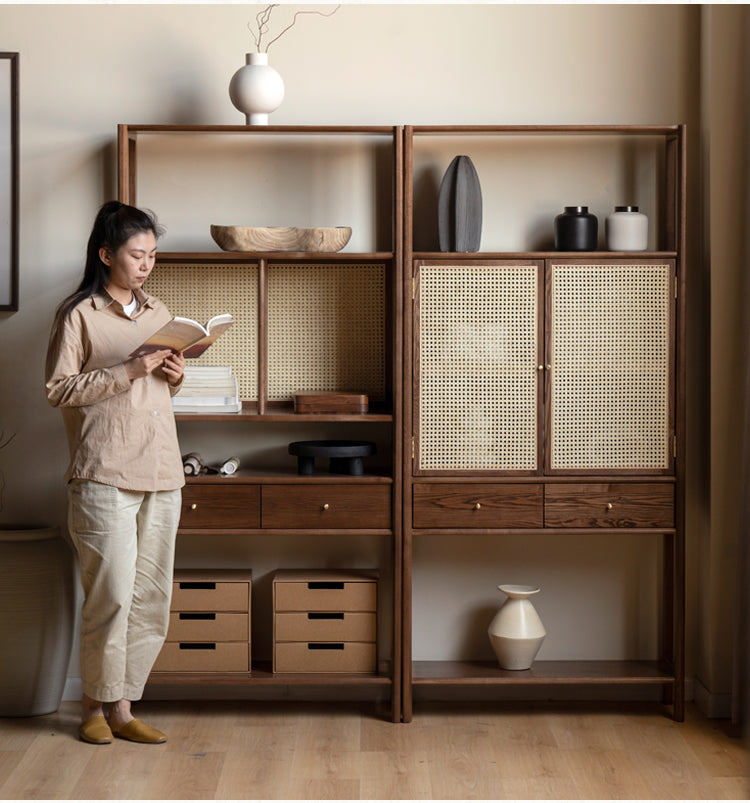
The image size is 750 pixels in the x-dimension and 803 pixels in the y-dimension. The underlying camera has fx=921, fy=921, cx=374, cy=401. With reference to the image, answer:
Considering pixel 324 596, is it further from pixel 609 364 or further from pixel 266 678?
pixel 609 364

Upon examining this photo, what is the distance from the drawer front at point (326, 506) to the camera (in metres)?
3.20

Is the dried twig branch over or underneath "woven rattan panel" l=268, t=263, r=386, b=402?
over

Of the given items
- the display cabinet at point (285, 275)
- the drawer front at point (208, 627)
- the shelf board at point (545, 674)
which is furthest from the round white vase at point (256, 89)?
the shelf board at point (545, 674)

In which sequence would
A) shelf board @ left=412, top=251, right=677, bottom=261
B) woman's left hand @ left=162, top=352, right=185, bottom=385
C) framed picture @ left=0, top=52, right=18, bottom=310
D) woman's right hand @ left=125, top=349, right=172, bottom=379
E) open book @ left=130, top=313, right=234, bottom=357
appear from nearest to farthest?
open book @ left=130, top=313, right=234, bottom=357, woman's right hand @ left=125, top=349, right=172, bottom=379, woman's left hand @ left=162, top=352, right=185, bottom=385, shelf board @ left=412, top=251, right=677, bottom=261, framed picture @ left=0, top=52, right=18, bottom=310

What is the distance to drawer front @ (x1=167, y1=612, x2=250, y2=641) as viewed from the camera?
3260 millimetres

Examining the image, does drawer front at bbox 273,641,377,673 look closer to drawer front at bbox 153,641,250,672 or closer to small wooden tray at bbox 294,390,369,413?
drawer front at bbox 153,641,250,672

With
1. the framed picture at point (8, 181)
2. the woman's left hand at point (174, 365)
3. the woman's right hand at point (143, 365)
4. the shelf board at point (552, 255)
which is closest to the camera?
the woman's right hand at point (143, 365)

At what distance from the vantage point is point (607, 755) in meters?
2.96

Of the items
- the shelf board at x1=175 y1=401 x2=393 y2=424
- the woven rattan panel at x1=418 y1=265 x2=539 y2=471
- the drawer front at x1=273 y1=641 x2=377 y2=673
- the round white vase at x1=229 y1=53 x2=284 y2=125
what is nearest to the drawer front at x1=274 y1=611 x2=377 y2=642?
the drawer front at x1=273 y1=641 x2=377 y2=673

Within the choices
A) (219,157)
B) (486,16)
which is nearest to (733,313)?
(486,16)

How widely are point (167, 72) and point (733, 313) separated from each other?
2247 millimetres

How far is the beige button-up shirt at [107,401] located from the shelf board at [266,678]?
725 mm

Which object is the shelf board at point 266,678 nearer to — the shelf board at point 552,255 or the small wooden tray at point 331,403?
the small wooden tray at point 331,403

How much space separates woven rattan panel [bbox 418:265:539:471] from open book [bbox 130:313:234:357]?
28.8 inches
